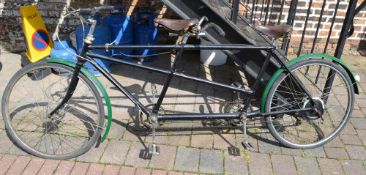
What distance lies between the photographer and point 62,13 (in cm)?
499

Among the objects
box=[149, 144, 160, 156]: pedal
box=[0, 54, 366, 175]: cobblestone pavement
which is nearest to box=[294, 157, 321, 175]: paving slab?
box=[0, 54, 366, 175]: cobblestone pavement

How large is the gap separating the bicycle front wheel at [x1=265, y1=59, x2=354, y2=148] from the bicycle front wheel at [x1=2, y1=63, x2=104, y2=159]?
1671mm

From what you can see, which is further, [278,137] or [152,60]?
[152,60]

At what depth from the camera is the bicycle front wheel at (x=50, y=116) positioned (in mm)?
2957

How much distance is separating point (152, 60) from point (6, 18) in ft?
7.37

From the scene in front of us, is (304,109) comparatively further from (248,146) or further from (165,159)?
(165,159)

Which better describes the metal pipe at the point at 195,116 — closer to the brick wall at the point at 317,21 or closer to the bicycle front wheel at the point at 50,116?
the bicycle front wheel at the point at 50,116

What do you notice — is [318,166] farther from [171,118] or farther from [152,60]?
[152,60]

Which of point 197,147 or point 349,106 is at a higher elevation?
point 349,106

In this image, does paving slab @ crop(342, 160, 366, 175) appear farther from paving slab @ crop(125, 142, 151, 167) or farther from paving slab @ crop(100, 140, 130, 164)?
paving slab @ crop(100, 140, 130, 164)

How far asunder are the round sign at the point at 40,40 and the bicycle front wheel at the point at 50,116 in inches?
22.0

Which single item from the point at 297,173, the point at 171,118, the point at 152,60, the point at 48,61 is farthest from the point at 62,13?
the point at 297,173

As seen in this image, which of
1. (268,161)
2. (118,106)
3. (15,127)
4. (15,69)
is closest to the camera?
(268,161)

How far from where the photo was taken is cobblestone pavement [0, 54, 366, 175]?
294 centimetres
